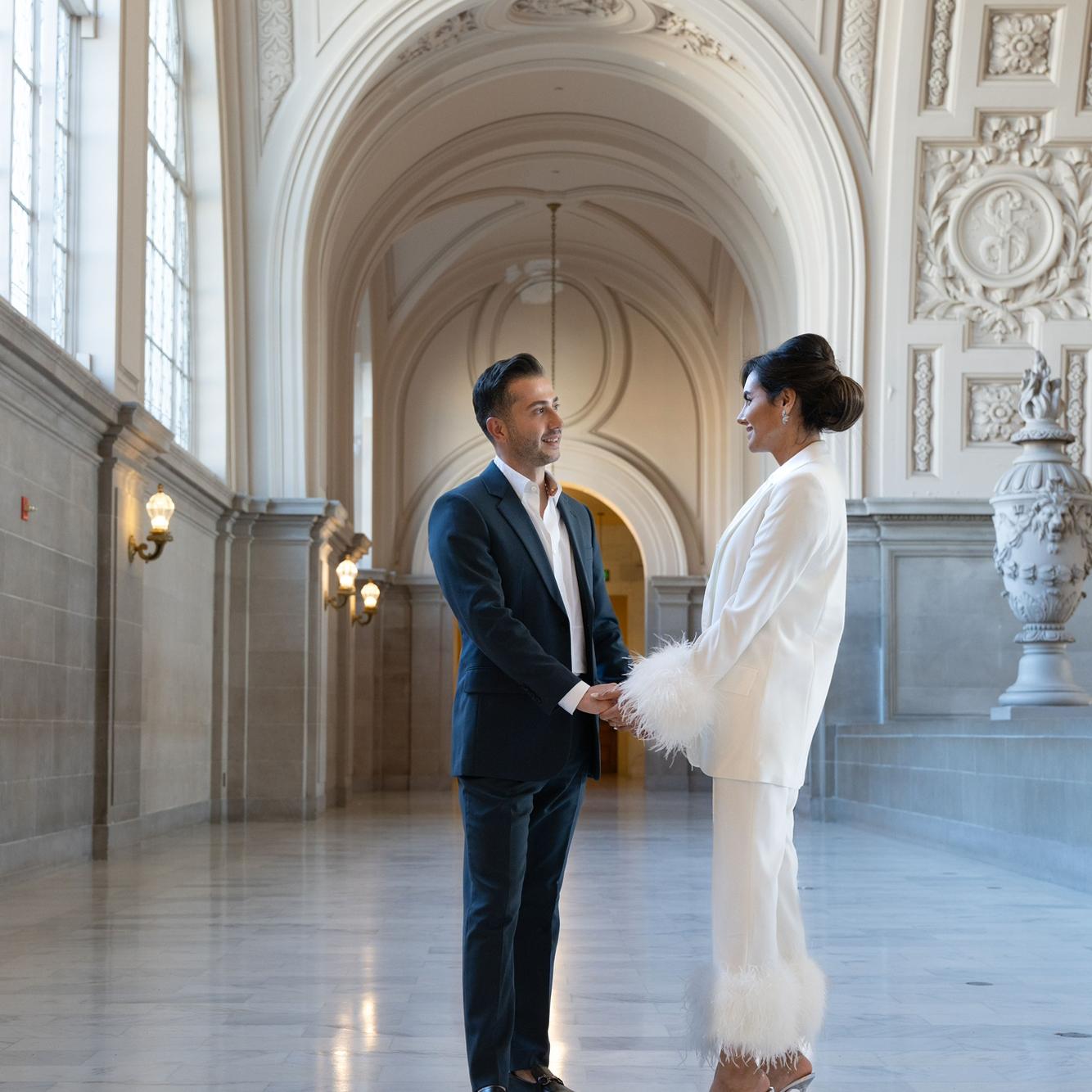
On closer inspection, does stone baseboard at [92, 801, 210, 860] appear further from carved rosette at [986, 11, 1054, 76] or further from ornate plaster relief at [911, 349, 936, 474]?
carved rosette at [986, 11, 1054, 76]

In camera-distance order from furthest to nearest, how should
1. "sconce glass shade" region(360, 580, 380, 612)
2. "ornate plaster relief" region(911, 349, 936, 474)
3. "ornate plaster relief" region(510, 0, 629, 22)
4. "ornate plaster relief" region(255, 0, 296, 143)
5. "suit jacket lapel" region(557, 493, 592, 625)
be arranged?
"sconce glass shade" region(360, 580, 380, 612)
"ornate plaster relief" region(911, 349, 936, 474)
"ornate plaster relief" region(510, 0, 629, 22)
"ornate plaster relief" region(255, 0, 296, 143)
"suit jacket lapel" region(557, 493, 592, 625)

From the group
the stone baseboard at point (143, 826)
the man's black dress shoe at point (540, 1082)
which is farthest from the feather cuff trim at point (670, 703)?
the stone baseboard at point (143, 826)

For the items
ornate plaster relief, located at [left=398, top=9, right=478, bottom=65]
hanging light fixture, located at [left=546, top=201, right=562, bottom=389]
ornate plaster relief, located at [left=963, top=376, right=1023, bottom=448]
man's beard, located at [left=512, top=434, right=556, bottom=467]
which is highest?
ornate plaster relief, located at [left=398, top=9, right=478, bottom=65]

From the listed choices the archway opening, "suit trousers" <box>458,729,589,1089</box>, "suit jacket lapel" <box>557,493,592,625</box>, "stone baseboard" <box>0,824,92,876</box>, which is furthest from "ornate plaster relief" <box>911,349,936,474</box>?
the archway opening

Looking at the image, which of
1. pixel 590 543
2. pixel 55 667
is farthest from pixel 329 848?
pixel 590 543

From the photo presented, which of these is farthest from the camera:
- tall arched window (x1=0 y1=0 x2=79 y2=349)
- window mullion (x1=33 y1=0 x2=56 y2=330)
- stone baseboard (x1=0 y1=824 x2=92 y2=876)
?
window mullion (x1=33 y1=0 x2=56 y2=330)

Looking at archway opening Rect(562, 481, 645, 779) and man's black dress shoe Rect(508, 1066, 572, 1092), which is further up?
archway opening Rect(562, 481, 645, 779)

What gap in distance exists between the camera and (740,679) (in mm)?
3162

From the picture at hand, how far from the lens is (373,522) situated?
23.3 m

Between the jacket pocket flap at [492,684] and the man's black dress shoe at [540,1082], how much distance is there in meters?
A: 0.89

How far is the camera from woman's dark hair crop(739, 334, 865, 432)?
10.7 feet

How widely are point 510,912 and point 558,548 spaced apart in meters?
0.87

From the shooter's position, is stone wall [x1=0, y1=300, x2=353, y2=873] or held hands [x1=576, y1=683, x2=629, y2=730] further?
stone wall [x1=0, y1=300, x2=353, y2=873]

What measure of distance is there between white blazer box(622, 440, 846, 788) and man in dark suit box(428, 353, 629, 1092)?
0.20 m
